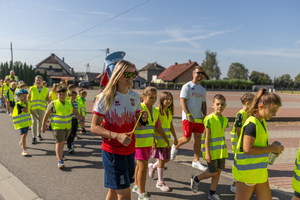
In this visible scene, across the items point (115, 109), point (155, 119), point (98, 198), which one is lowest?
point (98, 198)

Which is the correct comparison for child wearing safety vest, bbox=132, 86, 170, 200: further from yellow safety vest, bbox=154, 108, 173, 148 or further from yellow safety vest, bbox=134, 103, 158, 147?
yellow safety vest, bbox=154, 108, 173, 148

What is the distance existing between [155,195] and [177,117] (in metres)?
7.88

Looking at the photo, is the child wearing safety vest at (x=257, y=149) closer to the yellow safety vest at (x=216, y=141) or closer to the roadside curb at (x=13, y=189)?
the yellow safety vest at (x=216, y=141)

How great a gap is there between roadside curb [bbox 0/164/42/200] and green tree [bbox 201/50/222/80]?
254 ft

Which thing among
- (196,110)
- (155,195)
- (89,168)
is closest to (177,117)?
(196,110)

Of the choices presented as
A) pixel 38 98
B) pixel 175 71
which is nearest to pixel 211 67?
pixel 175 71

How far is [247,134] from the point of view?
2.33 meters

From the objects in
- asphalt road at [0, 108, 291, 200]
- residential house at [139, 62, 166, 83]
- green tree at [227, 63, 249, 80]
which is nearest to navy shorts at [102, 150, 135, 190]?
asphalt road at [0, 108, 291, 200]

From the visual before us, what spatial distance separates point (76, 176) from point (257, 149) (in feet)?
10.8

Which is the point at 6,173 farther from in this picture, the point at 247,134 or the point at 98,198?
the point at 247,134

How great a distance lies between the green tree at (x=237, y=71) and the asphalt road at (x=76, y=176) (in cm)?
9621

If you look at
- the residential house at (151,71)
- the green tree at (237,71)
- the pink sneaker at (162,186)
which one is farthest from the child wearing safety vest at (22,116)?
the green tree at (237,71)

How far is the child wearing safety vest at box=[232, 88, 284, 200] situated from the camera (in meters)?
2.32

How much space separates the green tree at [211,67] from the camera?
77.8 meters
